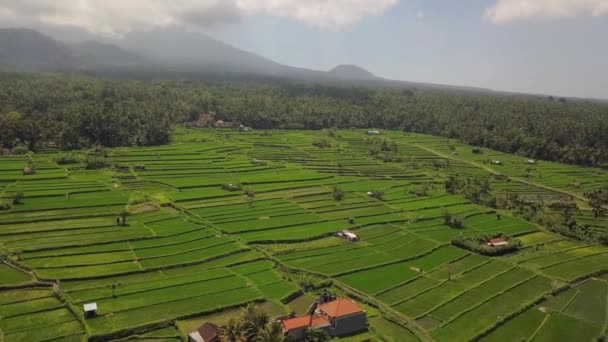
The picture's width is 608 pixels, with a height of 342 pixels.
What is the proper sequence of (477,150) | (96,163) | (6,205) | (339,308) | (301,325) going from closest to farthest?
(301,325) → (339,308) → (6,205) → (96,163) → (477,150)

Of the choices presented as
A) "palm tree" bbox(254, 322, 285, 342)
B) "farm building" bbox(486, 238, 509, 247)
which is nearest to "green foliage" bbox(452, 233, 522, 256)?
"farm building" bbox(486, 238, 509, 247)

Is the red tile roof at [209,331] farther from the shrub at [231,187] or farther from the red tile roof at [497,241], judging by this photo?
the shrub at [231,187]

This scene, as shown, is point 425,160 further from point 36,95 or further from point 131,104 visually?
point 36,95

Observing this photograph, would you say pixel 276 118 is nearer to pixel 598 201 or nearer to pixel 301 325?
pixel 598 201

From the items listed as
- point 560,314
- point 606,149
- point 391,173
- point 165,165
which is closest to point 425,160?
point 391,173

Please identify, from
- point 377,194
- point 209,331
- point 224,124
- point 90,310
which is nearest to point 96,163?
point 377,194

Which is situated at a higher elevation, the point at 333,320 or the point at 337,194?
the point at 337,194
